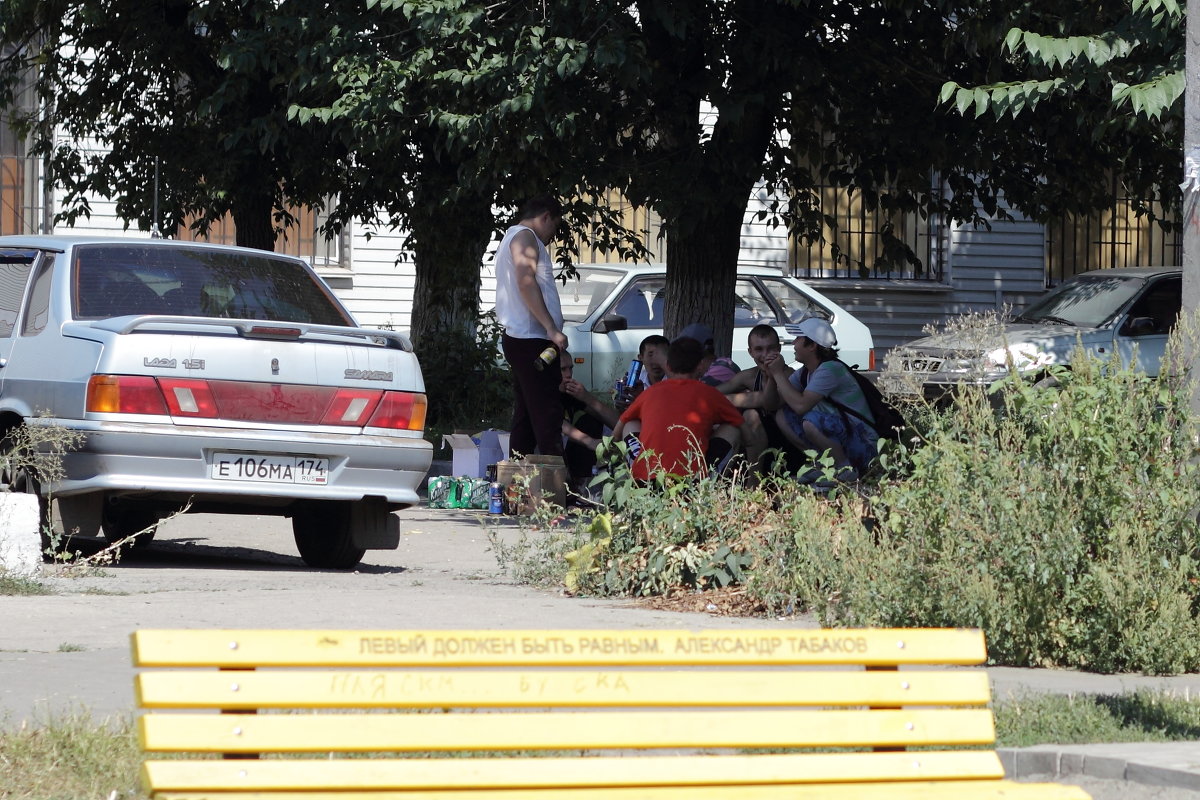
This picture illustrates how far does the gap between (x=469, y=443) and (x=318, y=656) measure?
10.9 metres

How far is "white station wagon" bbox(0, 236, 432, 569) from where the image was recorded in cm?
898

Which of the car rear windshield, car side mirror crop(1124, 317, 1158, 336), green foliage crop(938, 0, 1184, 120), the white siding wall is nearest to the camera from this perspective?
the car rear windshield

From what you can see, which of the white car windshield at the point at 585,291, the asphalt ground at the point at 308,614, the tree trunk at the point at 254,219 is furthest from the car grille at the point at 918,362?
the tree trunk at the point at 254,219

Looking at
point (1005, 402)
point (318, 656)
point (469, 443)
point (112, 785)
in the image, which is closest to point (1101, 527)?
point (1005, 402)

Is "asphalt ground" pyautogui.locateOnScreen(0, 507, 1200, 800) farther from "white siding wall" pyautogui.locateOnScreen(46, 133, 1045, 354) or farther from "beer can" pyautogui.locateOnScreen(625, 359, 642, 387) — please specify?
"white siding wall" pyautogui.locateOnScreen(46, 133, 1045, 354)

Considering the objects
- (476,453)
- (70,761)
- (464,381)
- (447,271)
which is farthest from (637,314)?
(70,761)

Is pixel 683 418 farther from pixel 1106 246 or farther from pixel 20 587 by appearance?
pixel 1106 246

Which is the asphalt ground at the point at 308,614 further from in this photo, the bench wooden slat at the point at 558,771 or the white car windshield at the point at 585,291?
the white car windshield at the point at 585,291

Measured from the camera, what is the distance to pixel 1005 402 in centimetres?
736

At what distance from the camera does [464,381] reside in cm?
1969

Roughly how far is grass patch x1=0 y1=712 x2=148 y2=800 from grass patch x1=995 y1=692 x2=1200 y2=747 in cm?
233

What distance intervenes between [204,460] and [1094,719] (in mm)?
4743

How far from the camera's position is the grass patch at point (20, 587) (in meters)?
8.30

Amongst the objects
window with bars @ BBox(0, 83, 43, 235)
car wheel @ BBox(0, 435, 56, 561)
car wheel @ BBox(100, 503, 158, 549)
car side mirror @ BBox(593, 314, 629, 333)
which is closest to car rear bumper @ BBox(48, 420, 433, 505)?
car wheel @ BBox(0, 435, 56, 561)
